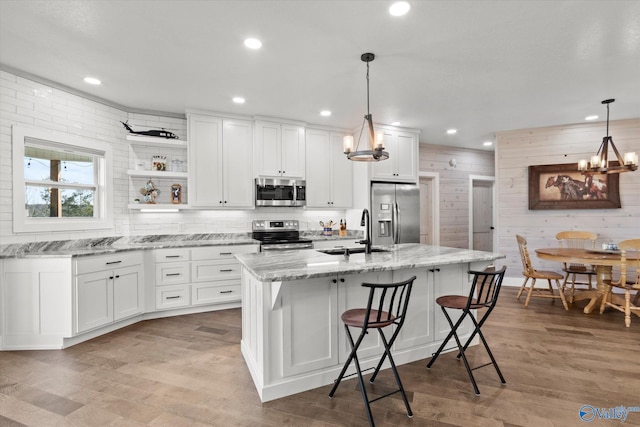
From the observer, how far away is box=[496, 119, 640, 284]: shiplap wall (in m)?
5.06

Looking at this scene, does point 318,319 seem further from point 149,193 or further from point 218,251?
point 149,193

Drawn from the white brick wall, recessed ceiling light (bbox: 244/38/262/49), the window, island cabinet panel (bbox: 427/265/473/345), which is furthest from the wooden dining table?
the window

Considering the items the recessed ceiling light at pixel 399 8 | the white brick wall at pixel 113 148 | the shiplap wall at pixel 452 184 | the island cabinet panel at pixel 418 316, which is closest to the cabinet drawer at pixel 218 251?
the white brick wall at pixel 113 148

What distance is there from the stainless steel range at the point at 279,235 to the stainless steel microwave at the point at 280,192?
40 cm

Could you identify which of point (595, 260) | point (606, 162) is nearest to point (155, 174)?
point (595, 260)

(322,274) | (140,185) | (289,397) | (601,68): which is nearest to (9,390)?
(289,397)

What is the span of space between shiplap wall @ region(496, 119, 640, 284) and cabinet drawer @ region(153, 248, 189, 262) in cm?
509

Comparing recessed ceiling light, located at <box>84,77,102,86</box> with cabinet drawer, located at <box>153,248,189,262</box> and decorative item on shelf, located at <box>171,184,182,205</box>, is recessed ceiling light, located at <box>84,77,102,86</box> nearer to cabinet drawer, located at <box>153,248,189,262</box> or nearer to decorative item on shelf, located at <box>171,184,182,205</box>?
decorative item on shelf, located at <box>171,184,182,205</box>

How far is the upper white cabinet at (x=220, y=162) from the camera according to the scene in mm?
4496

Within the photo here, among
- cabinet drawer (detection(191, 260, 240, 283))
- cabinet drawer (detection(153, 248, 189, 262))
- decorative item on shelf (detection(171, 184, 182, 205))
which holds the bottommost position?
cabinet drawer (detection(191, 260, 240, 283))

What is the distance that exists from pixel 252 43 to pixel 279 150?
88.3 inches

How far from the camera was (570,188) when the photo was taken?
5336 millimetres

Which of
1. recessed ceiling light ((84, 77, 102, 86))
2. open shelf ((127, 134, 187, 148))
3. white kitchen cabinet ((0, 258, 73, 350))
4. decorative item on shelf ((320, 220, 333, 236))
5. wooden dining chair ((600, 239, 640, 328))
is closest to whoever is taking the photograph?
white kitchen cabinet ((0, 258, 73, 350))

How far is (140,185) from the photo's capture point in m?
4.52
